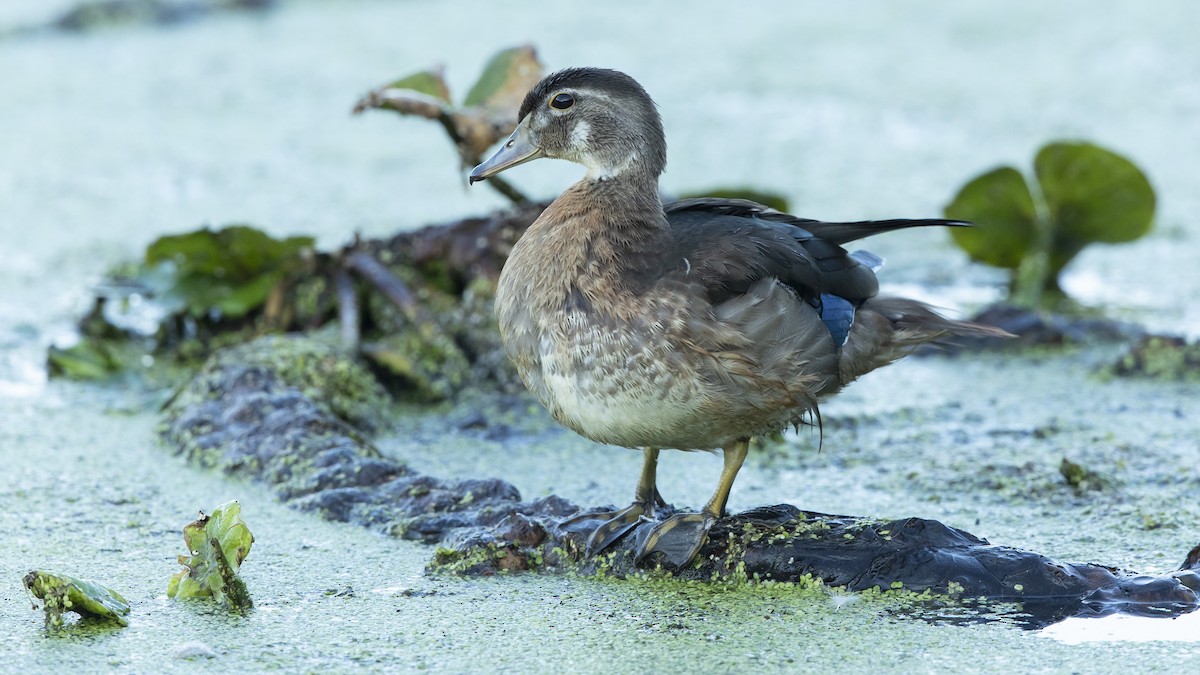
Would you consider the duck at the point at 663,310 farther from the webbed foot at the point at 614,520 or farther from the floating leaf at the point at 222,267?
the floating leaf at the point at 222,267

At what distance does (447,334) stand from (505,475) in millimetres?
836

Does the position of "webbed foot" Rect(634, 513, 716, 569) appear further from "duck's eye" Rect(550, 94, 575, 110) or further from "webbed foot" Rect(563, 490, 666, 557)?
"duck's eye" Rect(550, 94, 575, 110)

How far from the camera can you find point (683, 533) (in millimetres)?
2883

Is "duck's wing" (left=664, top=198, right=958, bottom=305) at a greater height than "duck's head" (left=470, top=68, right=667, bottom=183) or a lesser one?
lesser

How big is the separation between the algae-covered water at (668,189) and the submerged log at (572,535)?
64 mm

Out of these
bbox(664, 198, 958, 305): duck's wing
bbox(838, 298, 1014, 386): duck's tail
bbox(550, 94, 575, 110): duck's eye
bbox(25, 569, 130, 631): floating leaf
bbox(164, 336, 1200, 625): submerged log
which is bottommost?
bbox(25, 569, 130, 631): floating leaf

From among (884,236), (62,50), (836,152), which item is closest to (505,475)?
(884,236)

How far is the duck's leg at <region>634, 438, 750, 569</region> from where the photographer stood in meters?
2.85

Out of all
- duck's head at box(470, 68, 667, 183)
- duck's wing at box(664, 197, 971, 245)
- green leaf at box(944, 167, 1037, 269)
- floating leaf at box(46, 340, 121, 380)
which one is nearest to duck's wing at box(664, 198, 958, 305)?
duck's wing at box(664, 197, 971, 245)

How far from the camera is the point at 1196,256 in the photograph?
5.43m

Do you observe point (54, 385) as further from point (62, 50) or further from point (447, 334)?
point (62, 50)

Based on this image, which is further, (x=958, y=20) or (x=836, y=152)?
(x=958, y=20)

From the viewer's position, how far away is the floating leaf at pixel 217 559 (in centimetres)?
267

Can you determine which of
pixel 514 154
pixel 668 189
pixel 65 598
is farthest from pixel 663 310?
pixel 668 189
